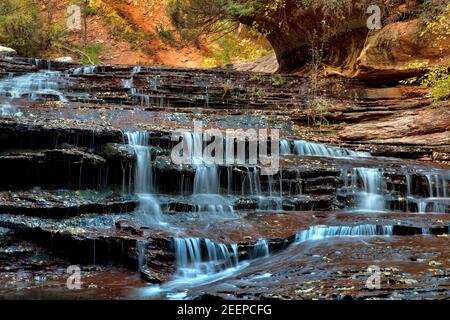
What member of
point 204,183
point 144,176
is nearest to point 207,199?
point 204,183

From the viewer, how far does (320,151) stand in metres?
11.1

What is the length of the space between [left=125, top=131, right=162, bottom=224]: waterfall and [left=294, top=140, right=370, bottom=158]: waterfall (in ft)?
12.8

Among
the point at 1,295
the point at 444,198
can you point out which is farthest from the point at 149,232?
the point at 444,198

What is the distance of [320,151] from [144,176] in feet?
15.5

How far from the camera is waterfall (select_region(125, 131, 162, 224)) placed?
26.2 feet

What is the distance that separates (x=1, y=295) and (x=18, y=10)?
722 inches

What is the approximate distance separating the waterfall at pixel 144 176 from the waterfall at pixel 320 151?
390 centimetres

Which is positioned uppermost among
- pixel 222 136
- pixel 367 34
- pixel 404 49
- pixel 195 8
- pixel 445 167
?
pixel 195 8

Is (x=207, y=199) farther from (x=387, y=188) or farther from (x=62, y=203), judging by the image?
(x=387, y=188)

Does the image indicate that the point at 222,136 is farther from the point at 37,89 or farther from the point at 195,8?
the point at 195,8

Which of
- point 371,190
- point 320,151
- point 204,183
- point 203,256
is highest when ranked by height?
point 320,151

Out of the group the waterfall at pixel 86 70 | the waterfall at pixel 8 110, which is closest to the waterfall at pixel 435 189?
the waterfall at pixel 8 110

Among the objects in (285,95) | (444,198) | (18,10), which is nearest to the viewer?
(444,198)

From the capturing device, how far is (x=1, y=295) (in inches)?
204
